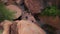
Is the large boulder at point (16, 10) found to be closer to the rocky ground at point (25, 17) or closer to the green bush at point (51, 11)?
the rocky ground at point (25, 17)

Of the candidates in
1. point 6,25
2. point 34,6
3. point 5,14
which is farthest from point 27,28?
point 34,6

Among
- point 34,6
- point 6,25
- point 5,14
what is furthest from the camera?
point 34,6

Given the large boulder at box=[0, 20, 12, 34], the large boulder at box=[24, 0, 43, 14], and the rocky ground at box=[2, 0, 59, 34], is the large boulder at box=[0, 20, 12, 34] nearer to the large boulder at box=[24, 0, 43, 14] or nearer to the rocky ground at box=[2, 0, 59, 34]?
the rocky ground at box=[2, 0, 59, 34]

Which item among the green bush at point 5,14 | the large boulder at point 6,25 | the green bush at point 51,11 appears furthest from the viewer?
the green bush at point 51,11

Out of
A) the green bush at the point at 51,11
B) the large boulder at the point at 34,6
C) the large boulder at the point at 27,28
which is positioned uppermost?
the large boulder at the point at 34,6

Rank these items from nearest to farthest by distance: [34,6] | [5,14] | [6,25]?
[6,25] → [5,14] → [34,6]

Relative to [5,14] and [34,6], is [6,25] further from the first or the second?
[34,6]

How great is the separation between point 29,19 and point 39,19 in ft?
0.86

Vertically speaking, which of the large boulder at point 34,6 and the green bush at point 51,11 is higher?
the large boulder at point 34,6

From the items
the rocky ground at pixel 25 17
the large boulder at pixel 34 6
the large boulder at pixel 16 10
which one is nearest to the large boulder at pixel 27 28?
the rocky ground at pixel 25 17

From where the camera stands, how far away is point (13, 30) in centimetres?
246

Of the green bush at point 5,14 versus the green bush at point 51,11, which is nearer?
the green bush at point 5,14

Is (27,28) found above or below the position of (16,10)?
below

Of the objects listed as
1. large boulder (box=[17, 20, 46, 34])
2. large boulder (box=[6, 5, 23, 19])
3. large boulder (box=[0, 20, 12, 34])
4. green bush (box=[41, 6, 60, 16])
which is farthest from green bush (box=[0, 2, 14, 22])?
green bush (box=[41, 6, 60, 16])
